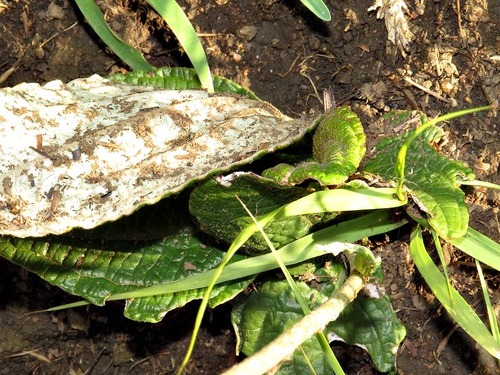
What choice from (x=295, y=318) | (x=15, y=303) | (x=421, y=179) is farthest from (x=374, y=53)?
(x=15, y=303)

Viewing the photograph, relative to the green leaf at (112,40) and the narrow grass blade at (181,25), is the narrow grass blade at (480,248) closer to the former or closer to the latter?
the narrow grass blade at (181,25)

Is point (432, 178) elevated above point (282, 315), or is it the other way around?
point (432, 178)

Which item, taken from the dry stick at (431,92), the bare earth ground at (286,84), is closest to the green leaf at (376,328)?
the bare earth ground at (286,84)

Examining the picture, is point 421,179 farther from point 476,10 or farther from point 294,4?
point 294,4

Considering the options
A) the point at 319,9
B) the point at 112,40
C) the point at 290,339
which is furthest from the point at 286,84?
the point at 290,339

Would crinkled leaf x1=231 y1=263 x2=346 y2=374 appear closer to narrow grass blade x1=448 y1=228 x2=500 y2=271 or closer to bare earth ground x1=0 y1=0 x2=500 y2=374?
bare earth ground x1=0 y1=0 x2=500 y2=374

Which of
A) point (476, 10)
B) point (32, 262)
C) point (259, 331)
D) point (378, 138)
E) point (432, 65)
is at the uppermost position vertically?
point (476, 10)

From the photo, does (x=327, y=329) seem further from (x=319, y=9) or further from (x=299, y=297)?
(x=319, y=9)
